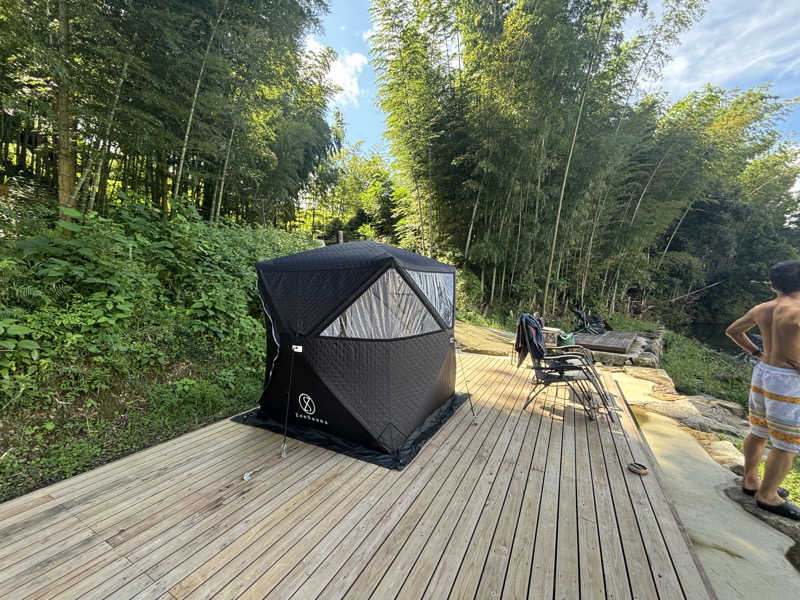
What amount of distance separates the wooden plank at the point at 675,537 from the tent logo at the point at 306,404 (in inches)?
74.4

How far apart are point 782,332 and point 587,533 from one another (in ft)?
4.74

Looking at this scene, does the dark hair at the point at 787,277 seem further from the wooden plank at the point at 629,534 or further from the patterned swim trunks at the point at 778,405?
the wooden plank at the point at 629,534

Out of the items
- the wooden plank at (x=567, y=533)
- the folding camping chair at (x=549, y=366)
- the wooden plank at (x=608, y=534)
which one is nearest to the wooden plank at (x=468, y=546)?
the wooden plank at (x=567, y=533)

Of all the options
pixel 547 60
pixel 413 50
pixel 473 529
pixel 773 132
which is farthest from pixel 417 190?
pixel 773 132

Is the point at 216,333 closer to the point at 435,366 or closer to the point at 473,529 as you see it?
the point at 435,366

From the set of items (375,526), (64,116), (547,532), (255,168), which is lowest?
(375,526)

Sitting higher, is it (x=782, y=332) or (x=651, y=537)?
(x=782, y=332)

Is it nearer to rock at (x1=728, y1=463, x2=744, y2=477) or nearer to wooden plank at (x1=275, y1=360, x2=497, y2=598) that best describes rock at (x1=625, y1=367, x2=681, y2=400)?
rock at (x1=728, y1=463, x2=744, y2=477)

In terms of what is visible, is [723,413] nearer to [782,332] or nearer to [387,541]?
[782,332]

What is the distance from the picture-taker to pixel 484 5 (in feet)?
17.9

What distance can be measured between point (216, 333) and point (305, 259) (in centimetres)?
193

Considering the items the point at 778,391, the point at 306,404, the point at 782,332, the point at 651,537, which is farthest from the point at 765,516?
the point at 306,404

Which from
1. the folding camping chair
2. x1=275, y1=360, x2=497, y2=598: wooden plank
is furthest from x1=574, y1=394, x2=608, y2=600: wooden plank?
x1=275, y1=360, x2=497, y2=598: wooden plank

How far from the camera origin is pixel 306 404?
78.0 inches
